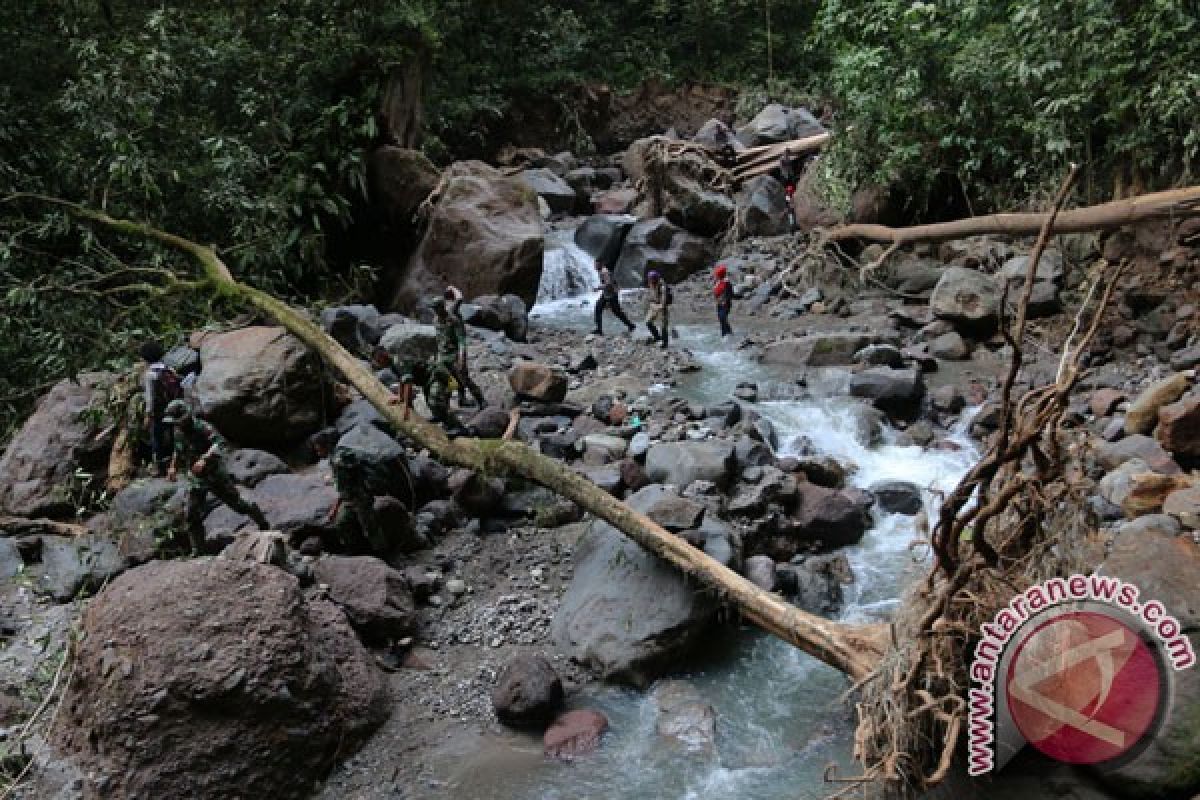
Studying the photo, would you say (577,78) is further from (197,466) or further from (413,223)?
(197,466)

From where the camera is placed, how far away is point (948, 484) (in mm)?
9555

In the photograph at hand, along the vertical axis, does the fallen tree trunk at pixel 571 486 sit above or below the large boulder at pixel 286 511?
above

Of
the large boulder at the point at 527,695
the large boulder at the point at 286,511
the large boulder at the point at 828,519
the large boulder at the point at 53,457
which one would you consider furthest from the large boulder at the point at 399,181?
the large boulder at the point at 527,695

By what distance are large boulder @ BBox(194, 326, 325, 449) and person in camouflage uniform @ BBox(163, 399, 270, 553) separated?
1205 millimetres

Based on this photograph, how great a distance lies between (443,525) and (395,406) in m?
1.50

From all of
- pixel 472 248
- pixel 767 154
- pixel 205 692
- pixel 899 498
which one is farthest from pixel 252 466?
pixel 767 154

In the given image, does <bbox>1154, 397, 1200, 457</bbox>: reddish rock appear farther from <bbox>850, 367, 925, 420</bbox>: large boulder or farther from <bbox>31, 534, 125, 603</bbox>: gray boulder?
<bbox>31, 534, 125, 603</bbox>: gray boulder

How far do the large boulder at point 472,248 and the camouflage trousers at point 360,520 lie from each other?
279 inches

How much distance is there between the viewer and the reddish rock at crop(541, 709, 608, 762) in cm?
620

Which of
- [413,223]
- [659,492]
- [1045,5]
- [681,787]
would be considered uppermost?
[1045,5]

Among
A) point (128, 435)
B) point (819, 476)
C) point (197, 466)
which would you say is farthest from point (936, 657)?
point (128, 435)

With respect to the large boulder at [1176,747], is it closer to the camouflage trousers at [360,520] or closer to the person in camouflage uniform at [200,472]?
the camouflage trousers at [360,520]

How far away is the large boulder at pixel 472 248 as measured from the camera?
14.4 m

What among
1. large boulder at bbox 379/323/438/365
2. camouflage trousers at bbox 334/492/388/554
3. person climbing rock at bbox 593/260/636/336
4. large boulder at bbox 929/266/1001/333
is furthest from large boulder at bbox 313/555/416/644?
large boulder at bbox 929/266/1001/333
